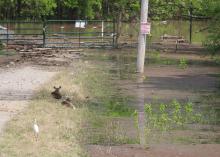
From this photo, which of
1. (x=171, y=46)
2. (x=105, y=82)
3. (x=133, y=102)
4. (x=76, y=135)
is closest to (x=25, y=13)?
(x=171, y=46)

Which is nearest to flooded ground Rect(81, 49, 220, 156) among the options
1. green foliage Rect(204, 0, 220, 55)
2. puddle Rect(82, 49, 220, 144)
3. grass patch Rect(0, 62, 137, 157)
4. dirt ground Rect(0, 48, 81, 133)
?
puddle Rect(82, 49, 220, 144)

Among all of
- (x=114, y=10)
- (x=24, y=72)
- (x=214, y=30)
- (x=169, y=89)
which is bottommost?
(x=169, y=89)

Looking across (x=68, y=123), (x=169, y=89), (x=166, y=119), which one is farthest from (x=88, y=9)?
(x=68, y=123)

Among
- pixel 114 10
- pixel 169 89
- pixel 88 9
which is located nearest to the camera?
pixel 169 89

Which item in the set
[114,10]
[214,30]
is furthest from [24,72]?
[114,10]

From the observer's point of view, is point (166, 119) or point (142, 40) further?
point (142, 40)

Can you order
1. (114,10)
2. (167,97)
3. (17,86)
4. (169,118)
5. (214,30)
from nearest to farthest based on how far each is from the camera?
(169,118) → (167,97) → (17,86) → (214,30) → (114,10)

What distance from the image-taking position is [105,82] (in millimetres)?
19844

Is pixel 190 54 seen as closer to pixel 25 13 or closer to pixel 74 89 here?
pixel 74 89

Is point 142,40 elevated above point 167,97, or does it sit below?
above

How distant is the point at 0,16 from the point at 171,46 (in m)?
33.0

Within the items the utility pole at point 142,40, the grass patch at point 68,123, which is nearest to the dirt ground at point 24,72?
the grass patch at point 68,123

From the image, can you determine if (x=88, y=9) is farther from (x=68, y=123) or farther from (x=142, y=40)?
(x=68, y=123)

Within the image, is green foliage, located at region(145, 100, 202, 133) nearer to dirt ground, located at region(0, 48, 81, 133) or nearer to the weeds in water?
the weeds in water
